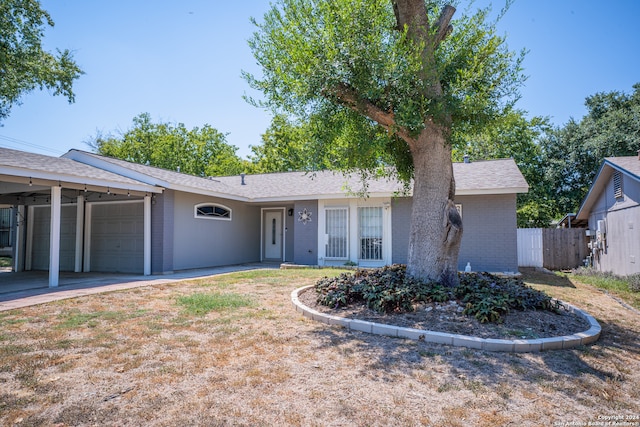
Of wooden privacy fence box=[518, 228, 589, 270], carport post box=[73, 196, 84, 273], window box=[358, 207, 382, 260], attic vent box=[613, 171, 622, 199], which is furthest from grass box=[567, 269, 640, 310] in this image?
carport post box=[73, 196, 84, 273]

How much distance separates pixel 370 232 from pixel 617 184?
7522 mm

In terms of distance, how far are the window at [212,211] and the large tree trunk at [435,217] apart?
8.00 metres

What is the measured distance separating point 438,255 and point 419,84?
9.14 ft

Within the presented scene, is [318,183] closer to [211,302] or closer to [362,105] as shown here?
[362,105]

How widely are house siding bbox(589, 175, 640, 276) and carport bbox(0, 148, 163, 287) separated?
42.6ft

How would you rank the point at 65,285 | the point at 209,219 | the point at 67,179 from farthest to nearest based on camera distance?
the point at 209,219, the point at 65,285, the point at 67,179

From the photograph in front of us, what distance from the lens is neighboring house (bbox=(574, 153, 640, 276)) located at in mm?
9570

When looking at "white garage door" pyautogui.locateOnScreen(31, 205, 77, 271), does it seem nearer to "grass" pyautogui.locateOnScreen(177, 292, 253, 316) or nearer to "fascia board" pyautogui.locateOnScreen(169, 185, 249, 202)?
"fascia board" pyautogui.locateOnScreen(169, 185, 249, 202)

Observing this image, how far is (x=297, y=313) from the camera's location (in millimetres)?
Result: 5688

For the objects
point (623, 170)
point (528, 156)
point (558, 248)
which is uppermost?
point (528, 156)

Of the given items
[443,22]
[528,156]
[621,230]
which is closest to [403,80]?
[443,22]

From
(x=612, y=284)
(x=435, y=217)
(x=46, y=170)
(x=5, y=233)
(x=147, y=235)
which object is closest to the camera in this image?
(x=435, y=217)

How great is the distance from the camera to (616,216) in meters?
10.8

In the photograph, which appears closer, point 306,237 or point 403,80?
point 403,80
